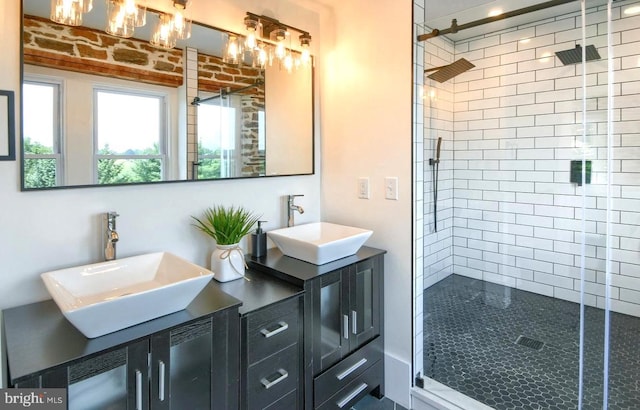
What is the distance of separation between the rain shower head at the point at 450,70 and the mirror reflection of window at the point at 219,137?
1280mm

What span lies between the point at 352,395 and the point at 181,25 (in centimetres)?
212

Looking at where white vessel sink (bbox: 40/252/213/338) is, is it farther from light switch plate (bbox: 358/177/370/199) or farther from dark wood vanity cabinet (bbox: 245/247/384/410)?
light switch plate (bbox: 358/177/370/199)

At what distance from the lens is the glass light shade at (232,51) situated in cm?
200

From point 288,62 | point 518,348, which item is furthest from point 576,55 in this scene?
point 518,348

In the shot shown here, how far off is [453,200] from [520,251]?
2.20 feet

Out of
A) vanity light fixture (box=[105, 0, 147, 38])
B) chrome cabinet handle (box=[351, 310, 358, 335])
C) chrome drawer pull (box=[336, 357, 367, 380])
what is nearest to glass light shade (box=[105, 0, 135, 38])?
vanity light fixture (box=[105, 0, 147, 38])

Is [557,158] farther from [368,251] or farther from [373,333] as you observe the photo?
[373,333]

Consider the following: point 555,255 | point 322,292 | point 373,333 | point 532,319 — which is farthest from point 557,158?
point 322,292

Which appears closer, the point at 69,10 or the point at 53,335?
the point at 53,335

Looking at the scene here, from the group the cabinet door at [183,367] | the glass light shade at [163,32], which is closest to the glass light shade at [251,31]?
the glass light shade at [163,32]

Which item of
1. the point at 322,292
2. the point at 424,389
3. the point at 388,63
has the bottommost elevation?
the point at 424,389

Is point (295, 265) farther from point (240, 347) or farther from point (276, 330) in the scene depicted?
point (240, 347)

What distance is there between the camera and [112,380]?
1.09m

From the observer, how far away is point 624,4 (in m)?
1.94
